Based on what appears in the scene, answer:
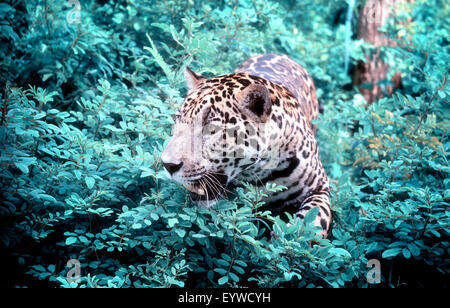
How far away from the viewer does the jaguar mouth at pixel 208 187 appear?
282 centimetres

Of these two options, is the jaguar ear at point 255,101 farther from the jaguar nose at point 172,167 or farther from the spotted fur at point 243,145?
the jaguar nose at point 172,167

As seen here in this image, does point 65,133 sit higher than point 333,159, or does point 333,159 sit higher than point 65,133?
point 65,133

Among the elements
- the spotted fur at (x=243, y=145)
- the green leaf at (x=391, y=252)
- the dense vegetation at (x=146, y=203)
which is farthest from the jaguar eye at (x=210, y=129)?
the green leaf at (x=391, y=252)

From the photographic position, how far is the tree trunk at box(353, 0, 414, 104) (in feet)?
23.0

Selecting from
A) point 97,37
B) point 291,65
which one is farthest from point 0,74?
point 291,65

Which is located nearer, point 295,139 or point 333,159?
point 295,139

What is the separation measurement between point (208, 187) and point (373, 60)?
525 cm

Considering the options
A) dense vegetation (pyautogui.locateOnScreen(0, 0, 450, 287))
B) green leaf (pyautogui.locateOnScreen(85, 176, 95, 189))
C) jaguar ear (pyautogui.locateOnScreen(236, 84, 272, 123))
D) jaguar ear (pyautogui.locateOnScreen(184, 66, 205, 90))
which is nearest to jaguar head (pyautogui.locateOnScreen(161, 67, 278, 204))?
jaguar ear (pyautogui.locateOnScreen(236, 84, 272, 123))

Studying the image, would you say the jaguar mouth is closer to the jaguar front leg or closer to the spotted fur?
the spotted fur
